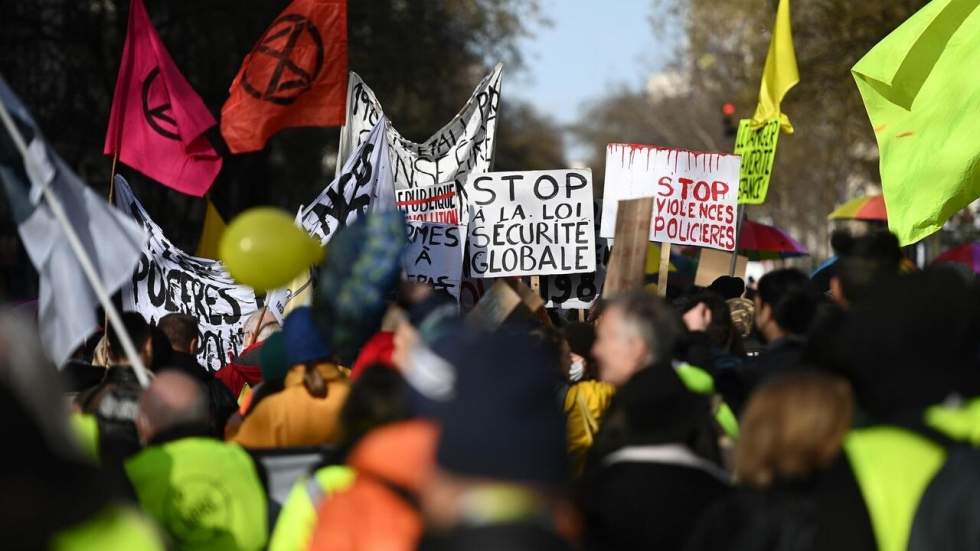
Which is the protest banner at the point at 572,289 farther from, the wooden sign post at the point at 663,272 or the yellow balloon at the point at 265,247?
the yellow balloon at the point at 265,247

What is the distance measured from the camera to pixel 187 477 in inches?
181

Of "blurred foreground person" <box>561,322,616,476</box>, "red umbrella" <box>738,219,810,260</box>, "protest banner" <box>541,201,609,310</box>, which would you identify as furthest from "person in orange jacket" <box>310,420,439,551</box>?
"red umbrella" <box>738,219,810,260</box>

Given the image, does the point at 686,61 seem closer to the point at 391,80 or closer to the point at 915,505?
the point at 391,80

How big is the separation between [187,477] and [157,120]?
5.67 meters

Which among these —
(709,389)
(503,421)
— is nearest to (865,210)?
(709,389)

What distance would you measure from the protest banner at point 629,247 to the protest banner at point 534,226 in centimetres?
152

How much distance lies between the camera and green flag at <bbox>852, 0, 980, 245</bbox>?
9.29 metres

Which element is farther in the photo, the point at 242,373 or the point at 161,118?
the point at 161,118

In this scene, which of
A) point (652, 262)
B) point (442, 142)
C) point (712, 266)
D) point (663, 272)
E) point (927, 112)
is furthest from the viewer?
point (652, 262)

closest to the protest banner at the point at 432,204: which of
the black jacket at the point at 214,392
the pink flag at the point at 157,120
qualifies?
the pink flag at the point at 157,120

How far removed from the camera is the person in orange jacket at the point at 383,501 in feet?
11.6

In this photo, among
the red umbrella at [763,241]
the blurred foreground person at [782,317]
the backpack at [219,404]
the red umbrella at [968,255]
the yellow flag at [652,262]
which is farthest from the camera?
the red umbrella at [763,241]

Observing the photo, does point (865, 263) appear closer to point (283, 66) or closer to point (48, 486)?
point (48, 486)

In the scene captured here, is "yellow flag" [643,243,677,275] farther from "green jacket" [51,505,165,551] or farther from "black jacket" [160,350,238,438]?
"green jacket" [51,505,165,551]
